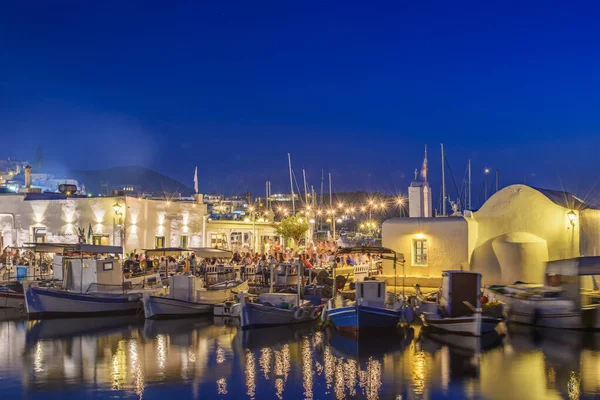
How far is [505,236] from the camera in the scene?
30891mm

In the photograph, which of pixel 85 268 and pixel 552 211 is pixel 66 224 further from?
pixel 552 211

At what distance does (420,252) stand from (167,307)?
44.3 ft

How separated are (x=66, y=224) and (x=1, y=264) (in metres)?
4.54

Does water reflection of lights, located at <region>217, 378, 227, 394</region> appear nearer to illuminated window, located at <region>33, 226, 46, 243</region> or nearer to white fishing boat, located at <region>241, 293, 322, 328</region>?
white fishing boat, located at <region>241, 293, 322, 328</region>

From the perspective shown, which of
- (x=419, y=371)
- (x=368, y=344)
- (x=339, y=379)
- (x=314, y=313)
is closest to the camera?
(x=339, y=379)

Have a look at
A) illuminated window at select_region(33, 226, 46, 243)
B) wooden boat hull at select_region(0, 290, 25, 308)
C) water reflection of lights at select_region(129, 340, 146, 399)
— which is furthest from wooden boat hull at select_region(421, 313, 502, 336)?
illuminated window at select_region(33, 226, 46, 243)

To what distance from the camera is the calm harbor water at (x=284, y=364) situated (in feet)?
48.5

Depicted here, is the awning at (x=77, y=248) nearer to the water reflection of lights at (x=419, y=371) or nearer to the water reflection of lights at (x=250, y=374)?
the water reflection of lights at (x=250, y=374)

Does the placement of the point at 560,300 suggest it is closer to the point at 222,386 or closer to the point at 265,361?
the point at 265,361

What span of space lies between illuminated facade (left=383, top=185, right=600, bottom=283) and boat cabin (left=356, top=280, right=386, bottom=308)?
9865mm

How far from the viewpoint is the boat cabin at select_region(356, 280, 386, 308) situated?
2280 centimetres

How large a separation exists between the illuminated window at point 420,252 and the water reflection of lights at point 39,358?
18.8m

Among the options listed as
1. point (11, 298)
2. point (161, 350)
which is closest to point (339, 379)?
point (161, 350)

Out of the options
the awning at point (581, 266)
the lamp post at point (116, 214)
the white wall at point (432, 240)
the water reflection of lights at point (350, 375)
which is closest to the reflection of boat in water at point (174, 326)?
the water reflection of lights at point (350, 375)
